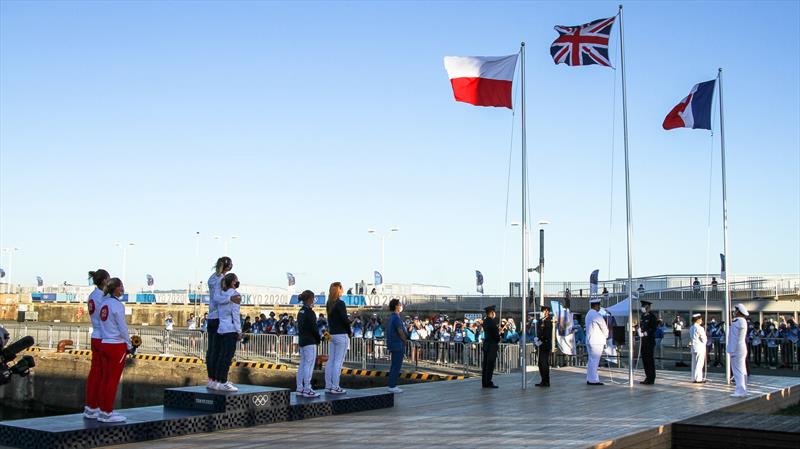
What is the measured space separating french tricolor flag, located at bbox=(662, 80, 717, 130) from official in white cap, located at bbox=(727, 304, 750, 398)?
199 inches

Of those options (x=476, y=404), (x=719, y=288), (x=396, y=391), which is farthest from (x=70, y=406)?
(x=719, y=288)

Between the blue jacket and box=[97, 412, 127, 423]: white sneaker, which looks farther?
the blue jacket

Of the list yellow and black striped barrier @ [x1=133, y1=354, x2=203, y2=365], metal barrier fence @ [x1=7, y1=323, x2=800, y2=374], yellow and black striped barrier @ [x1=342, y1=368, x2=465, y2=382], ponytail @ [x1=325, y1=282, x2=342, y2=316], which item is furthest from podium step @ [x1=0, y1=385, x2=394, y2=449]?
yellow and black striped barrier @ [x1=133, y1=354, x2=203, y2=365]

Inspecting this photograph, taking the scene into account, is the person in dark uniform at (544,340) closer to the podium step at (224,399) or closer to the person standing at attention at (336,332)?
the person standing at attention at (336,332)

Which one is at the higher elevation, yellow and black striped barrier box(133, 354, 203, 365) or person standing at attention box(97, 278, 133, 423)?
person standing at attention box(97, 278, 133, 423)

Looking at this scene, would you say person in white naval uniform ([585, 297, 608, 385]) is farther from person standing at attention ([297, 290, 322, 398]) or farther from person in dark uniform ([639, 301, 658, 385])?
person standing at attention ([297, 290, 322, 398])

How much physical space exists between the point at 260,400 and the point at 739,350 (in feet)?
31.0

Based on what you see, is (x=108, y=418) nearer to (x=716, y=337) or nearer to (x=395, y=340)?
Result: (x=395, y=340)

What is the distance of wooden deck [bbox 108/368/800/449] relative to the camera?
378 inches

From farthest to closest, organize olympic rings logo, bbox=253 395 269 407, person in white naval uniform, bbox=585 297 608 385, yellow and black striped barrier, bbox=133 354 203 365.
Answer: yellow and black striped barrier, bbox=133 354 203 365
person in white naval uniform, bbox=585 297 608 385
olympic rings logo, bbox=253 395 269 407

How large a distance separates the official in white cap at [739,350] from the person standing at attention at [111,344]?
1106 centimetres

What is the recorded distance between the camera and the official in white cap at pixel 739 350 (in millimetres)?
15203

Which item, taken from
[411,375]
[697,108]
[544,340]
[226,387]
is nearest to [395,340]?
[544,340]

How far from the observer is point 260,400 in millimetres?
10844
